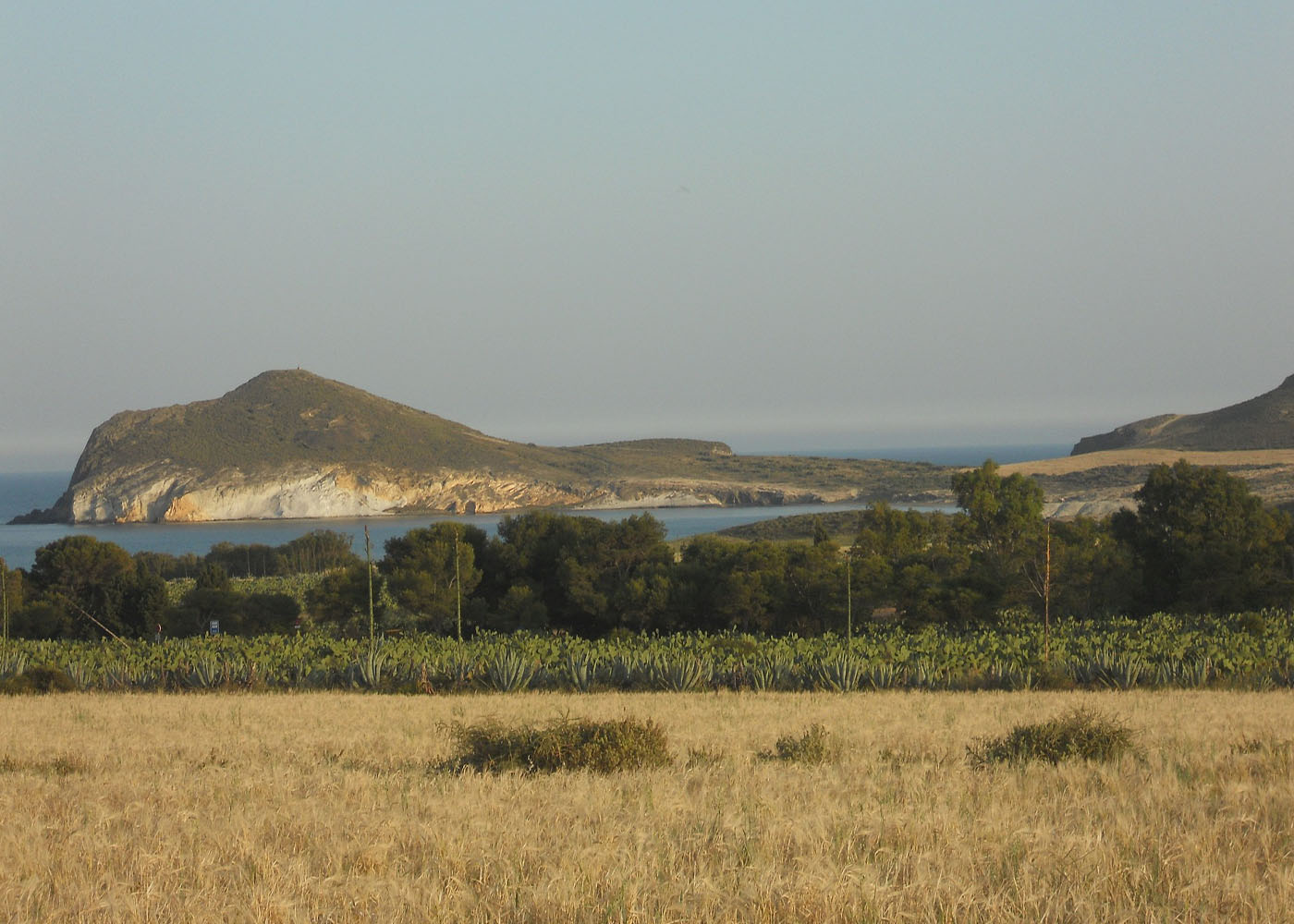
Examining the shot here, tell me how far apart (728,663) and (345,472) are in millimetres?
144406

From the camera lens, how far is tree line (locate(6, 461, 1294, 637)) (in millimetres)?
39062

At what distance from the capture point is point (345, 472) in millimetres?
160250

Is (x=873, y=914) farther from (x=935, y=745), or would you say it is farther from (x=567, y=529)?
(x=567, y=529)

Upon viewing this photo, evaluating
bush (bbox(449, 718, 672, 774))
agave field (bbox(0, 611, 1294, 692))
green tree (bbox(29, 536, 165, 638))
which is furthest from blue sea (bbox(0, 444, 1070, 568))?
bush (bbox(449, 718, 672, 774))

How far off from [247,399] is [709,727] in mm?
181853

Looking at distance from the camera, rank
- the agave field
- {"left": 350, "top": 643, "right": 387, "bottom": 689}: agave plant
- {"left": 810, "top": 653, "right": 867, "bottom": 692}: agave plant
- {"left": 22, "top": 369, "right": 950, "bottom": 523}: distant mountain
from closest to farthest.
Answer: {"left": 810, "top": 653, "right": 867, "bottom": 692}: agave plant < the agave field < {"left": 350, "top": 643, "right": 387, "bottom": 689}: agave plant < {"left": 22, "top": 369, "right": 950, "bottom": 523}: distant mountain

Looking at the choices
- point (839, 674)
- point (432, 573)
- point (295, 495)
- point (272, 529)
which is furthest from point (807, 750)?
point (295, 495)

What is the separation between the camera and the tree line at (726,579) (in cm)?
3906

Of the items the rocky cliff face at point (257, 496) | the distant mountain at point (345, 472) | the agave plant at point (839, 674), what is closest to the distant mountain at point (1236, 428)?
the distant mountain at point (345, 472)

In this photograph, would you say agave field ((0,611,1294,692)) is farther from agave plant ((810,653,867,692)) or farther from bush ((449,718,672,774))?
bush ((449,718,672,774))

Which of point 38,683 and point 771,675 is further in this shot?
point 38,683

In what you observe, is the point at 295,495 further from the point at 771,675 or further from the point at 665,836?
the point at 665,836

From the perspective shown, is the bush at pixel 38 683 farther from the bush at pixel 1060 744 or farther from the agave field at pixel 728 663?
the bush at pixel 1060 744

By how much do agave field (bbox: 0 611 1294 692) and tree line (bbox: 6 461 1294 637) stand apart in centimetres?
1065
